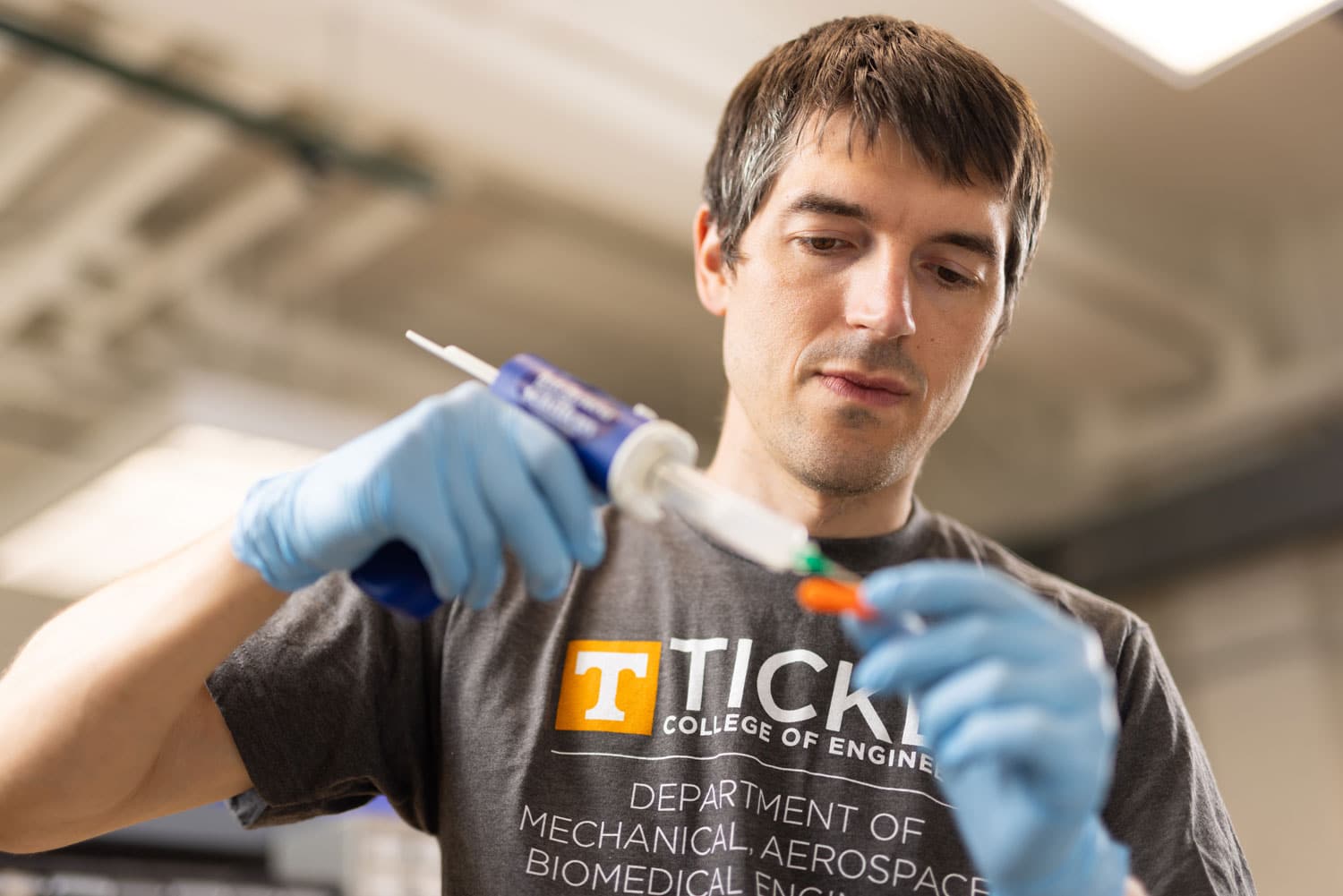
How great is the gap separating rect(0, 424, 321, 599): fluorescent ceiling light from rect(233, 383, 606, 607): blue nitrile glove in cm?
260

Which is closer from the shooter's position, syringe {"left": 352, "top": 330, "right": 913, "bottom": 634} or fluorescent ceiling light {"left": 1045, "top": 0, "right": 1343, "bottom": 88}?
syringe {"left": 352, "top": 330, "right": 913, "bottom": 634}

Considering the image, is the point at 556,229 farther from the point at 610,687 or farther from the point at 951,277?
the point at 610,687

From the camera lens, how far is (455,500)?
95 cm

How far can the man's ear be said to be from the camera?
1.55 meters

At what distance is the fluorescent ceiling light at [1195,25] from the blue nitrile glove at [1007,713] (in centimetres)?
135

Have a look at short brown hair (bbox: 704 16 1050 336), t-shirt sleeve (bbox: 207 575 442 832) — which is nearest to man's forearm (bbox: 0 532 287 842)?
t-shirt sleeve (bbox: 207 575 442 832)

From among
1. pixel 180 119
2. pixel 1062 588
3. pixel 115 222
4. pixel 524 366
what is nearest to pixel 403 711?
pixel 524 366

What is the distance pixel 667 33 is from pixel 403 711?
7.98ft

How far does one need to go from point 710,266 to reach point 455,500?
0.72 m

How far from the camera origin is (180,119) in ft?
11.4

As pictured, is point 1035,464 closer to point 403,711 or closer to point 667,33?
point 667,33

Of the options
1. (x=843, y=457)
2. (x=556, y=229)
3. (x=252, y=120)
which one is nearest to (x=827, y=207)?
(x=843, y=457)

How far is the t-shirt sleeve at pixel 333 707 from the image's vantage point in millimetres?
1171

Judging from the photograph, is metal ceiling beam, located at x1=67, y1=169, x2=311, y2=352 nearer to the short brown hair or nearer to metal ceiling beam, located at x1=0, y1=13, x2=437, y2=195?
metal ceiling beam, located at x1=0, y1=13, x2=437, y2=195
